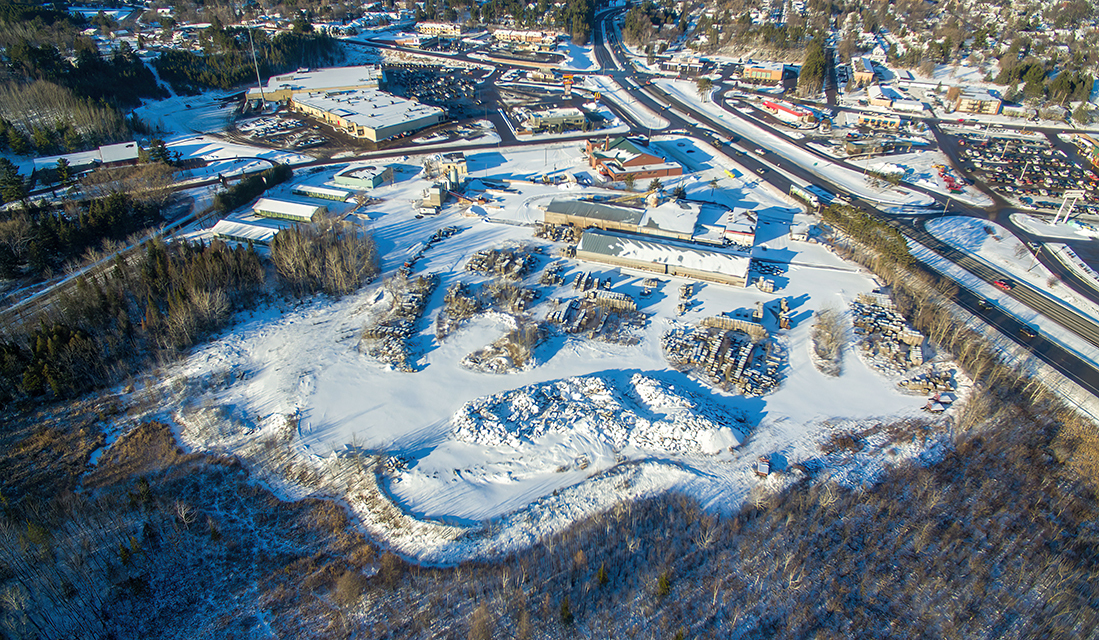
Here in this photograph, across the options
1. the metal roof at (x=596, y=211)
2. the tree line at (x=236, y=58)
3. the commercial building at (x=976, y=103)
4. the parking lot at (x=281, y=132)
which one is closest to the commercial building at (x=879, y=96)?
the commercial building at (x=976, y=103)

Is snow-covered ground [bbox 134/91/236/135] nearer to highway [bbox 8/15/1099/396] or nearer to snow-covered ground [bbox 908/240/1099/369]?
highway [bbox 8/15/1099/396]

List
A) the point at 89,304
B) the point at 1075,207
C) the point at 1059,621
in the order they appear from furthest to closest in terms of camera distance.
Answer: the point at 1075,207, the point at 89,304, the point at 1059,621

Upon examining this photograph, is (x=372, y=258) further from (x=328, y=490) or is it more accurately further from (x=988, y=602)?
(x=988, y=602)

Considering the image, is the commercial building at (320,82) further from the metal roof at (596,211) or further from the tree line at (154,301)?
the metal roof at (596,211)

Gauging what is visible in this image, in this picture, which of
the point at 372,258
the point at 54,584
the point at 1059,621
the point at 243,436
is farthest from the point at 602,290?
the point at 54,584

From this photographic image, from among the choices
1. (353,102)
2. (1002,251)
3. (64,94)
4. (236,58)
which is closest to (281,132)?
(353,102)

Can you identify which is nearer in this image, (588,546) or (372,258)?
(588,546)
